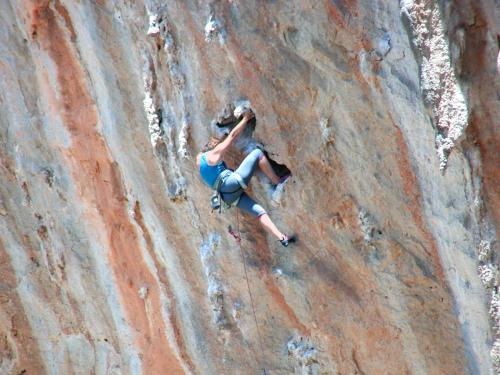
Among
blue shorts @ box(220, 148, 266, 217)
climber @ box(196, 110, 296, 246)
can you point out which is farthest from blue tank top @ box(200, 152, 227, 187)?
blue shorts @ box(220, 148, 266, 217)

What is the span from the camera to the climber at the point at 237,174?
5.59 metres

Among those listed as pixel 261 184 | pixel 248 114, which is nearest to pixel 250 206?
pixel 261 184

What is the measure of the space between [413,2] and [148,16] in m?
1.99

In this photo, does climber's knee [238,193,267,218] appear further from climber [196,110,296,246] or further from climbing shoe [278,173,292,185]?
climbing shoe [278,173,292,185]

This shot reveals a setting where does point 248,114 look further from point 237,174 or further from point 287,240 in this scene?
point 287,240

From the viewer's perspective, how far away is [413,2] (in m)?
4.75

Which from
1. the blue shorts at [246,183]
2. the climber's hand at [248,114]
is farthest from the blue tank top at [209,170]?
the climber's hand at [248,114]

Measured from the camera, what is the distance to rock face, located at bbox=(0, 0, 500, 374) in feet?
16.3

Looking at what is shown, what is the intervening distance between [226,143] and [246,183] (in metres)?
0.31

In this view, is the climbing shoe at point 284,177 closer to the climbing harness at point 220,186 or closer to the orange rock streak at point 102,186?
the climbing harness at point 220,186

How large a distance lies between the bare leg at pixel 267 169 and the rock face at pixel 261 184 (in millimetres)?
94

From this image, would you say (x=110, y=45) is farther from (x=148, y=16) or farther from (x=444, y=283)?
(x=444, y=283)

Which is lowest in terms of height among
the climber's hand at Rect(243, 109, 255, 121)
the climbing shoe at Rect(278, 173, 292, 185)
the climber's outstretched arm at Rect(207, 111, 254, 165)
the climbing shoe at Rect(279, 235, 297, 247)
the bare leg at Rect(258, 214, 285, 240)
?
the climbing shoe at Rect(279, 235, 297, 247)

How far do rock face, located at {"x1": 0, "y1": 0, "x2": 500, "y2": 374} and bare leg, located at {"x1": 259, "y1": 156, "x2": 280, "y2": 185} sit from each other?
0.09 meters
